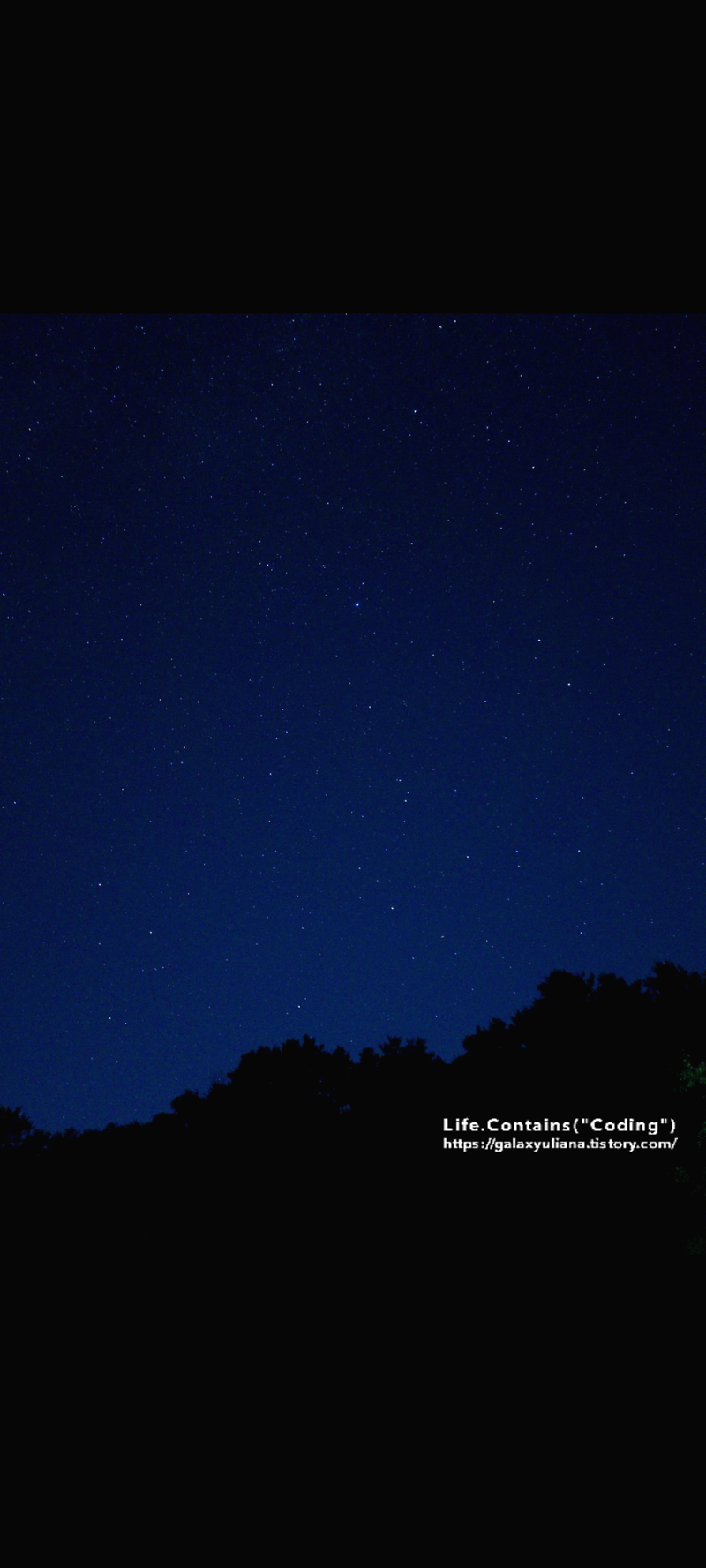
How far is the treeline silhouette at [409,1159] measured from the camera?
1709cm

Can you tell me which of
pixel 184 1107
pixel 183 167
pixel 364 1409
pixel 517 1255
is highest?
pixel 183 167

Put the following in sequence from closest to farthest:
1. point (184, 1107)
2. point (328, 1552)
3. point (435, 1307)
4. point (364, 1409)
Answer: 1. point (328, 1552)
2. point (364, 1409)
3. point (435, 1307)
4. point (184, 1107)

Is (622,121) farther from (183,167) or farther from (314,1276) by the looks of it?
(314,1276)

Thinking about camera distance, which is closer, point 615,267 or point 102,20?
point 102,20

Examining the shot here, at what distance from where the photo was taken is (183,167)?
3.42ft

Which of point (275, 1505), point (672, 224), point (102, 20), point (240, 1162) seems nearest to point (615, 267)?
point (672, 224)

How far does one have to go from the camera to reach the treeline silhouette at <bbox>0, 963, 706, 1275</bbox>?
17.1 meters

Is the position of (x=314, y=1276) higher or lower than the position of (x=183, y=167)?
lower

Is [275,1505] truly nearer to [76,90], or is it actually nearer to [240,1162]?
[76,90]

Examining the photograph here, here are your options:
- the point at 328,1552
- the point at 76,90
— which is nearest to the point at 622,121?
the point at 76,90

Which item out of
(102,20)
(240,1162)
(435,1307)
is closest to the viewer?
(102,20)

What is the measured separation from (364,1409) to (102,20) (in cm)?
1500

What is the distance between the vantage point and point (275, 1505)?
852 centimetres

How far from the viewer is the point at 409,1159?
2083 cm
